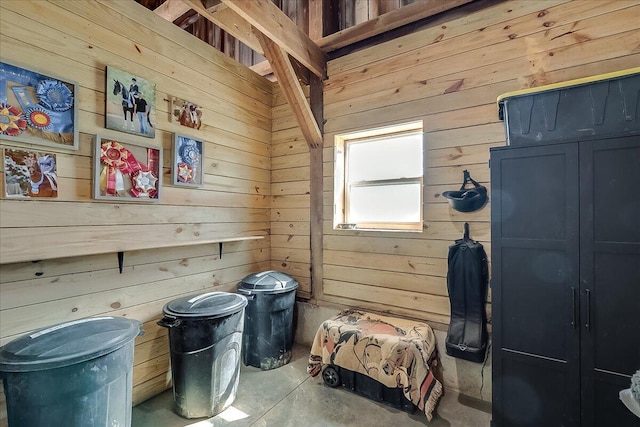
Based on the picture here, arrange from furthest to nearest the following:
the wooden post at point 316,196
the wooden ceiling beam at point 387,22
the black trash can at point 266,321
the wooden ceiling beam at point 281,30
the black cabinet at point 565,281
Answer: the wooden post at point 316,196, the black trash can at point 266,321, the wooden ceiling beam at point 387,22, the wooden ceiling beam at point 281,30, the black cabinet at point 565,281

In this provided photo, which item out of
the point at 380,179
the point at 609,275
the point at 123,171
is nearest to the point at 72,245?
the point at 123,171

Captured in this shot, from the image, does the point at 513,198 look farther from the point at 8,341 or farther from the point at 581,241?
the point at 8,341

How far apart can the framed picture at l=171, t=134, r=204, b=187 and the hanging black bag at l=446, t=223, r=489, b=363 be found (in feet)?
6.91

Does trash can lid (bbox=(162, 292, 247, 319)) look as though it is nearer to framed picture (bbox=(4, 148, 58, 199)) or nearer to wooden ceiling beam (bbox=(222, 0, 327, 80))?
framed picture (bbox=(4, 148, 58, 199))

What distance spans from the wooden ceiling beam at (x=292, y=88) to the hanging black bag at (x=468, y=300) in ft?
5.37

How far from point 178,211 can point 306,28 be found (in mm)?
2151

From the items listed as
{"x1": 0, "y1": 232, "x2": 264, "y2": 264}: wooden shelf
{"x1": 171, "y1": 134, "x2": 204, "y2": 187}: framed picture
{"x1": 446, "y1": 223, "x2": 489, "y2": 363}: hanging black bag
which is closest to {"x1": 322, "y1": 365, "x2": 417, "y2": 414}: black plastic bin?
{"x1": 446, "y1": 223, "x2": 489, "y2": 363}: hanging black bag

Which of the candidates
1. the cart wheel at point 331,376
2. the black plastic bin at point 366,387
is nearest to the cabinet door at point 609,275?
the black plastic bin at point 366,387

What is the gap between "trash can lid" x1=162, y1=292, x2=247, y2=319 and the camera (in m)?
1.88

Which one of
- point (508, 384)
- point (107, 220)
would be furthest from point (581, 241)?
point (107, 220)

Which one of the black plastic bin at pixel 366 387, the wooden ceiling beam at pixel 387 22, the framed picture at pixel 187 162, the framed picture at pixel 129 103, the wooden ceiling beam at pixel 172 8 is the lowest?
the black plastic bin at pixel 366 387

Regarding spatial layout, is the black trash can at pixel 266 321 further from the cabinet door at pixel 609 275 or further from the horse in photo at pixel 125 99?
the cabinet door at pixel 609 275

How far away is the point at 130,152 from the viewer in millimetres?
1988

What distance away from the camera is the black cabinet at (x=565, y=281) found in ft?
4.50
